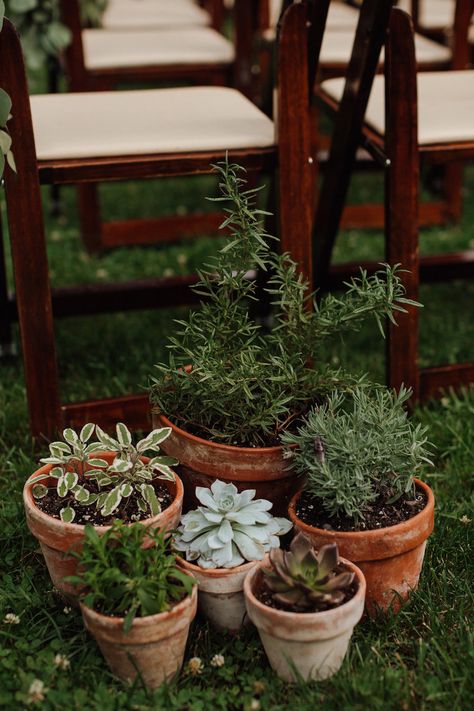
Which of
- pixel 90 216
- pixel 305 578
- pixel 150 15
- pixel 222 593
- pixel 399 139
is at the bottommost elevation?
pixel 90 216

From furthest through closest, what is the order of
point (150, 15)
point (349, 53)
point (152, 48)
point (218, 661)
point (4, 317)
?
point (150, 15) < point (152, 48) < point (349, 53) < point (4, 317) < point (218, 661)

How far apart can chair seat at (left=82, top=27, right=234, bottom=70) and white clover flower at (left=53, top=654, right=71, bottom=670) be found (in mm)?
1946

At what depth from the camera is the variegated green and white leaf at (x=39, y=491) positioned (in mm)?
1577

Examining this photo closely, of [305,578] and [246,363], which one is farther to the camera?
[246,363]

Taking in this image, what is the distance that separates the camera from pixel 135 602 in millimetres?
1366

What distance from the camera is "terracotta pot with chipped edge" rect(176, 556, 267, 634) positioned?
1489mm

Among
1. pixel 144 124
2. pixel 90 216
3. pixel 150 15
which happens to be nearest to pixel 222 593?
pixel 144 124

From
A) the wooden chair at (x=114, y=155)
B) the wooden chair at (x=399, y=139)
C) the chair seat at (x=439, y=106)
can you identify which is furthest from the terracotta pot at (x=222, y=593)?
the chair seat at (x=439, y=106)

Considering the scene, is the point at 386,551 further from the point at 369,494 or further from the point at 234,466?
the point at 234,466

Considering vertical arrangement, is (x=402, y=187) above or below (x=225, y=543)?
→ above

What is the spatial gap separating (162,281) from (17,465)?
27.5 inches

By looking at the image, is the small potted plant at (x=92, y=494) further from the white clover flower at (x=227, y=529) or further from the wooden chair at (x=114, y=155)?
the wooden chair at (x=114, y=155)

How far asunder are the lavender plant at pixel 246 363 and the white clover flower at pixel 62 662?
410 mm

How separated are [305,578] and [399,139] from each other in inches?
37.1
